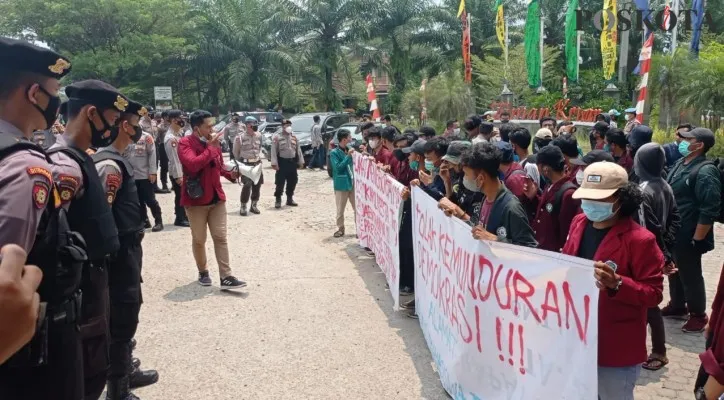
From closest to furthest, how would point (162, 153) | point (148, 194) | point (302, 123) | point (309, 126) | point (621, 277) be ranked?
point (621, 277)
point (148, 194)
point (162, 153)
point (309, 126)
point (302, 123)

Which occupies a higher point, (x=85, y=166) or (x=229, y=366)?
(x=85, y=166)

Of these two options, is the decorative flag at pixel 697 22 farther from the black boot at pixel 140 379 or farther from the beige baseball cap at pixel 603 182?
the black boot at pixel 140 379

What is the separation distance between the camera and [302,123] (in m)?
20.9

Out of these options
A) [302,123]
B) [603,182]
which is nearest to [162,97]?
[302,123]

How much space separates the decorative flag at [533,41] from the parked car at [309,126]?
10211 mm

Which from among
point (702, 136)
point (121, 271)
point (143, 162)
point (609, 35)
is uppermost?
point (609, 35)

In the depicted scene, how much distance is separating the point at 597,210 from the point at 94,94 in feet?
9.47

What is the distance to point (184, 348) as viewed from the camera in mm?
4879

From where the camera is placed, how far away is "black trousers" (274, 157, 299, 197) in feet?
39.4

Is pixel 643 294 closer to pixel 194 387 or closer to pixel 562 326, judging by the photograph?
pixel 562 326

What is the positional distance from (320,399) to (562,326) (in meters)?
1.98

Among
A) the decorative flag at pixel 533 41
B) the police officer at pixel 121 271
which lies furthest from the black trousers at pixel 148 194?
the decorative flag at pixel 533 41

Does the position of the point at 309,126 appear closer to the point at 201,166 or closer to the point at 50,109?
the point at 201,166

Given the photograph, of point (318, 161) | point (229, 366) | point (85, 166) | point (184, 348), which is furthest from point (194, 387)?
point (318, 161)
